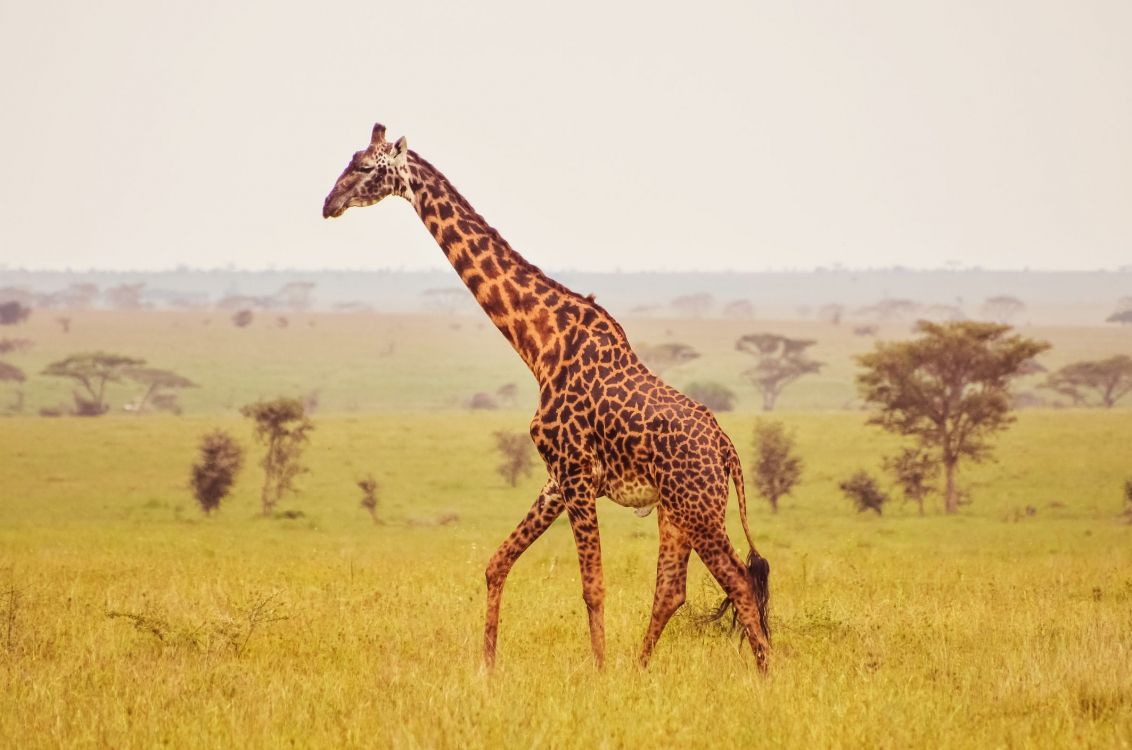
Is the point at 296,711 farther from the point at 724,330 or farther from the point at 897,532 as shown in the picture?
the point at 724,330

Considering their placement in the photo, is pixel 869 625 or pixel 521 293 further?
pixel 869 625

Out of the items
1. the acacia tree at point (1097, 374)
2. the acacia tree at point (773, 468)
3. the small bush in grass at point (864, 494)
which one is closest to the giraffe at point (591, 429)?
the small bush in grass at point (864, 494)

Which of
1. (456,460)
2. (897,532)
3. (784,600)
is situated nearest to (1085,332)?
(456,460)

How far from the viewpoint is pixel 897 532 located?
1100 inches

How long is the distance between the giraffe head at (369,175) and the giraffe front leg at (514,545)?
2.37 metres

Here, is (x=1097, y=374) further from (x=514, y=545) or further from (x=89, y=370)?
(x=514, y=545)

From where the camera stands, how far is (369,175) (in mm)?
9297

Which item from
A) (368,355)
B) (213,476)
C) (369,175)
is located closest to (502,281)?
(369,175)

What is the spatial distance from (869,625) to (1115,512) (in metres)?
24.5

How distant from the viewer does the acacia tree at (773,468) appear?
34.5 metres

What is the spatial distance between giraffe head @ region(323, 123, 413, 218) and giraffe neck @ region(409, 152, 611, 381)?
0.16 metres

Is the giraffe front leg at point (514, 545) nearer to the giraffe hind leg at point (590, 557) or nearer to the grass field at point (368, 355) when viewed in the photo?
the giraffe hind leg at point (590, 557)

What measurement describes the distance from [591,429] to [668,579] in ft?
3.96

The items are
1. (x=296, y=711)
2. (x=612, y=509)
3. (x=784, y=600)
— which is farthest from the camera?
(x=612, y=509)
